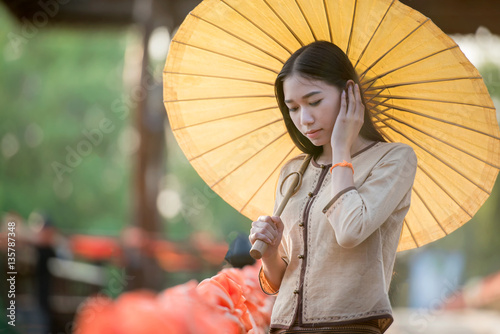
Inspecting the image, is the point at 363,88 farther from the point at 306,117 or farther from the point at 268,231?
the point at 268,231

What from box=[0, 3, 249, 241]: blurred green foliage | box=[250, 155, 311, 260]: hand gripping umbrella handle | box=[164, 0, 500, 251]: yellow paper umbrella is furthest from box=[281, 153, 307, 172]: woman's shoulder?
box=[0, 3, 249, 241]: blurred green foliage

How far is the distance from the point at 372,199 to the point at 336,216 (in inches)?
3.9

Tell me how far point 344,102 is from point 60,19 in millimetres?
5950

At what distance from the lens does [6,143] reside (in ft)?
56.9

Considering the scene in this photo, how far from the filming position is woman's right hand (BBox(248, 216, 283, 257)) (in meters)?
1.66

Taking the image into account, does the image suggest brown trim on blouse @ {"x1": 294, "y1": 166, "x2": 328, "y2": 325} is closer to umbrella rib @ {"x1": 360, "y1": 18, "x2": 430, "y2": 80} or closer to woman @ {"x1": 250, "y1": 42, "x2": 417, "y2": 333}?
woman @ {"x1": 250, "y1": 42, "x2": 417, "y2": 333}

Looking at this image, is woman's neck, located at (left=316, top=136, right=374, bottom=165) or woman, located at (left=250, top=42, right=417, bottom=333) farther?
woman's neck, located at (left=316, top=136, right=374, bottom=165)

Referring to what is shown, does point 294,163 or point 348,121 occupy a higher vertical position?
point 348,121

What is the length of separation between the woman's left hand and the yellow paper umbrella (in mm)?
171

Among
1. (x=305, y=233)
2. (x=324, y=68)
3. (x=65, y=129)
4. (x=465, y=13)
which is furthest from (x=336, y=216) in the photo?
(x=65, y=129)

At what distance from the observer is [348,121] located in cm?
165

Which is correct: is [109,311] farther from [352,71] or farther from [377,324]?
[352,71]

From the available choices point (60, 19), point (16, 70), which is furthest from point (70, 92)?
point (60, 19)

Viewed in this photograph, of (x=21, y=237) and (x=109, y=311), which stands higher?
(x=109, y=311)
